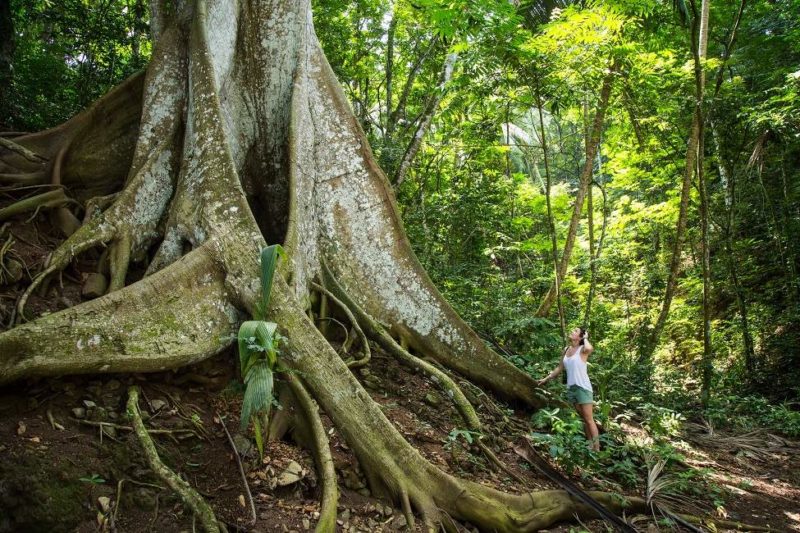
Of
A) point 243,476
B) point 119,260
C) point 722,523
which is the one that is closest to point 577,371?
point 722,523

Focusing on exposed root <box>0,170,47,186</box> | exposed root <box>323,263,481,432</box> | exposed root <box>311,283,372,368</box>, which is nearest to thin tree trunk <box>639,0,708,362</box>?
exposed root <box>323,263,481,432</box>

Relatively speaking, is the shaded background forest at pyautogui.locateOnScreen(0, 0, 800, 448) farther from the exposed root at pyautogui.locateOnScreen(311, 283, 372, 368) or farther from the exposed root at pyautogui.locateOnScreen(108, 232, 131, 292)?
the exposed root at pyautogui.locateOnScreen(108, 232, 131, 292)

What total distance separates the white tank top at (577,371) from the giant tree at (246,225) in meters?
0.41

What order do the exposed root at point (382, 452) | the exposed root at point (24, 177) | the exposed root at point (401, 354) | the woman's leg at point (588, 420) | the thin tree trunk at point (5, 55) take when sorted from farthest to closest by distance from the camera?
the thin tree trunk at point (5, 55), the woman's leg at point (588, 420), the exposed root at point (24, 177), the exposed root at point (401, 354), the exposed root at point (382, 452)

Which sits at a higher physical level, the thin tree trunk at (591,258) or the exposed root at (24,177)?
the exposed root at (24,177)

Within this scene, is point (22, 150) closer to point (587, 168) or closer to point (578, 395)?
point (578, 395)

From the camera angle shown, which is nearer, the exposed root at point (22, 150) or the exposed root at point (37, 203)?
the exposed root at point (37, 203)

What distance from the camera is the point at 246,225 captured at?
374cm

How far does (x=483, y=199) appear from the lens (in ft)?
31.7

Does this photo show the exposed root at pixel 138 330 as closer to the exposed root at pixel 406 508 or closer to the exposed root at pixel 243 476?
the exposed root at pixel 243 476

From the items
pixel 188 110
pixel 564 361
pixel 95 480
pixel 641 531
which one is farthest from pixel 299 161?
pixel 641 531

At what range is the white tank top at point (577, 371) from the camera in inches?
200

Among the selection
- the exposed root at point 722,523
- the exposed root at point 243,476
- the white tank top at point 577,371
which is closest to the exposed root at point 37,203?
the exposed root at point 243,476

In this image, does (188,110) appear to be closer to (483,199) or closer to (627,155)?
(483,199)
